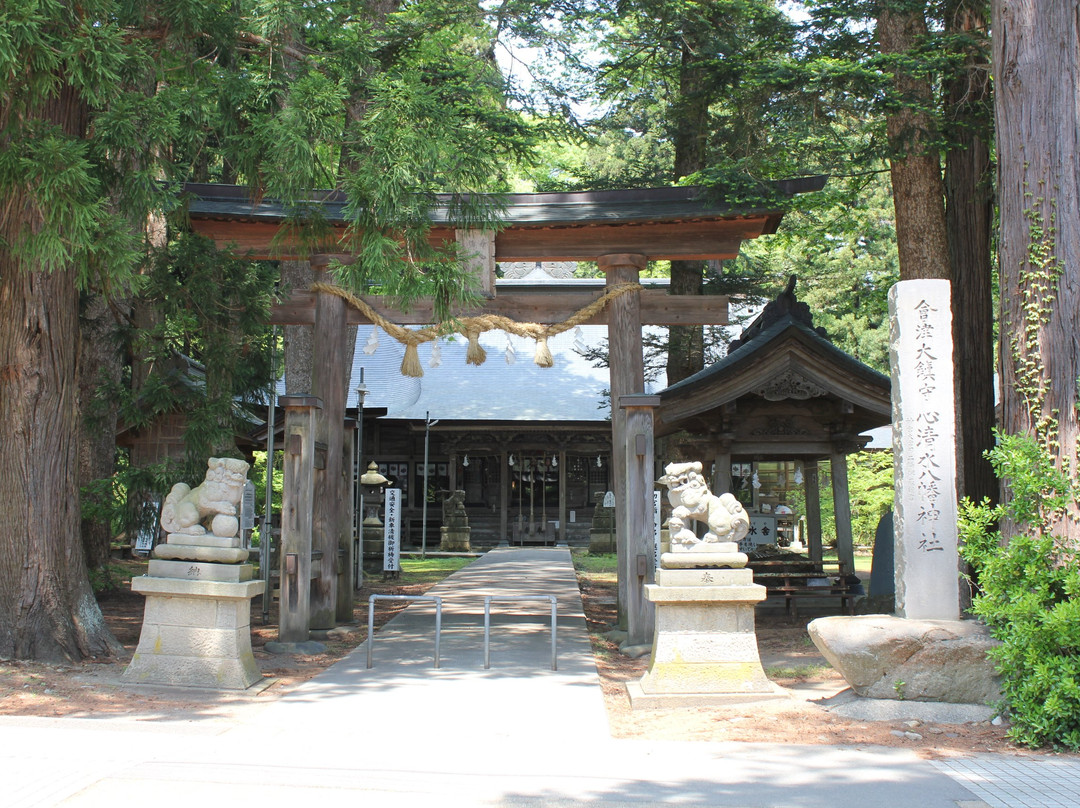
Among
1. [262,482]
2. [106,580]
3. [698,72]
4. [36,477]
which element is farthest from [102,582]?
[698,72]

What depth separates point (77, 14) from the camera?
7473 mm

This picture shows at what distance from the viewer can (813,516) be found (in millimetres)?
12461

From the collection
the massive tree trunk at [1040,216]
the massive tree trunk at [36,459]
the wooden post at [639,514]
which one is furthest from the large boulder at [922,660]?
the massive tree trunk at [36,459]

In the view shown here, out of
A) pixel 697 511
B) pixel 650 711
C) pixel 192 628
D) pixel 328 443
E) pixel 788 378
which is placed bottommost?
pixel 650 711

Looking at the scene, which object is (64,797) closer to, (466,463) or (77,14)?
(77,14)

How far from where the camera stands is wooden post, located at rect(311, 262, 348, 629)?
9914 millimetres

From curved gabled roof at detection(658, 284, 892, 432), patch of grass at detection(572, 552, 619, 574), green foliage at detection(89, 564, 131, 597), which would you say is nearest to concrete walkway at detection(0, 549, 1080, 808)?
curved gabled roof at detection(658, 284, 892, 432)

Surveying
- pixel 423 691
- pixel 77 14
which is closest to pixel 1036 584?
pixel 423 691

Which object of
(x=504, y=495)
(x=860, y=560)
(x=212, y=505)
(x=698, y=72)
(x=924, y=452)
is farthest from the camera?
(x=504, y=495)

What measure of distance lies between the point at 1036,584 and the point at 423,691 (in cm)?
458

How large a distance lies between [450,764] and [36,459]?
16.1 feet

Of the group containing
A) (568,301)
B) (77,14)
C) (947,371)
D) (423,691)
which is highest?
(77,14)

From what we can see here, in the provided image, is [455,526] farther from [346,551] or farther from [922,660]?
[922,660]

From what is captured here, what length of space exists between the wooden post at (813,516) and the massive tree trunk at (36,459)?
870 cm
